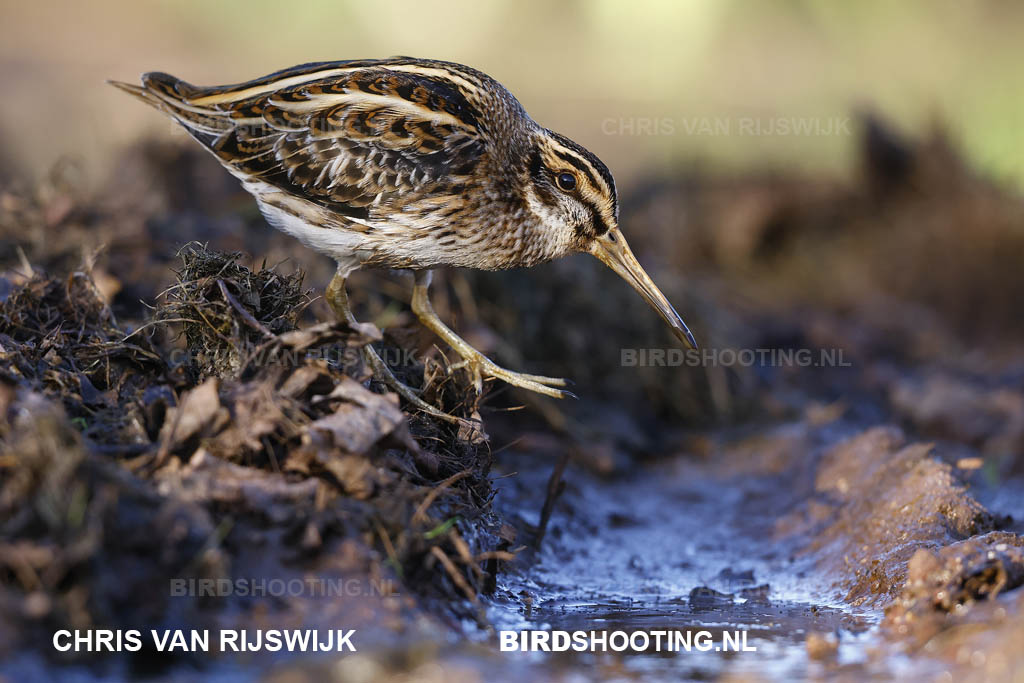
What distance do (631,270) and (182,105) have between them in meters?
2.75

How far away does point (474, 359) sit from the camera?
586 cm

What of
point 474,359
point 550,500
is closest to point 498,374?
point 474,359

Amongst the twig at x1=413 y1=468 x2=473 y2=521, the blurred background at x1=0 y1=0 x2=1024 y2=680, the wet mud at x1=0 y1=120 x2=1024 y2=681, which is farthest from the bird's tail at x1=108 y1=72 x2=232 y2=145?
the twig at x1=413 y1=468 x2=473 y2=521

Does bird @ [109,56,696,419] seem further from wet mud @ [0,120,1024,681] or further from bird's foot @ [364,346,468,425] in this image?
bird's foot @ [364,346,468,425]

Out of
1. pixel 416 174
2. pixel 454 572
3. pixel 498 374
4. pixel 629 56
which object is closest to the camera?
pixel 454 572

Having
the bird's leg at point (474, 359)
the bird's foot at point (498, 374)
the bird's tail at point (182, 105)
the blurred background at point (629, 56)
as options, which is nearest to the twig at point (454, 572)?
the bird's leg at point (474, 359)

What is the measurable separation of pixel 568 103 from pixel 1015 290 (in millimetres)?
6570

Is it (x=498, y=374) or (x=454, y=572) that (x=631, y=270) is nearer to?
(x=498, y=374)

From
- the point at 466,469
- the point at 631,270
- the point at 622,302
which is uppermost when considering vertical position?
the point at 622,302

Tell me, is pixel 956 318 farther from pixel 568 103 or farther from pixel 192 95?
pixel 192 95

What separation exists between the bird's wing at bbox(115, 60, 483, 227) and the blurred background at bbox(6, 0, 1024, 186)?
692 cm

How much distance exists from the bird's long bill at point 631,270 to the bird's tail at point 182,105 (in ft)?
7.16

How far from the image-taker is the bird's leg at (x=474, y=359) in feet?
19.2

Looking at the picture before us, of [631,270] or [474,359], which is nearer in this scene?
[474,359]
